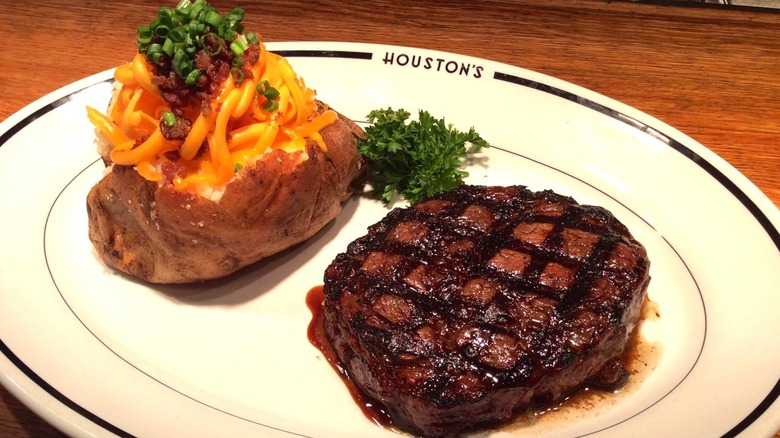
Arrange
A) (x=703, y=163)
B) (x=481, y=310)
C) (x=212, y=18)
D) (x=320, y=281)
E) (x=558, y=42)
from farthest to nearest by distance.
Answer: (x=558, y=42), (x=703, y=163), (x=320, y=281), (x=212, y=18), (x=481, y=310)

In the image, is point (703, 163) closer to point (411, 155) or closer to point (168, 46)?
point (411, 155)

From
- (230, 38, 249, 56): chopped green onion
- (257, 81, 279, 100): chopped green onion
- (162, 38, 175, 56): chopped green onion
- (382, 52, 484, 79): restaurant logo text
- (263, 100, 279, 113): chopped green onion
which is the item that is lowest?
(263, 100, 279, 113): chopped green onion

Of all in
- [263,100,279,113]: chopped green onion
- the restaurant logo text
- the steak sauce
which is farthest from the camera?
the restaurant logo text

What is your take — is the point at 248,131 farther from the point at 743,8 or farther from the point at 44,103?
the point at 743,8

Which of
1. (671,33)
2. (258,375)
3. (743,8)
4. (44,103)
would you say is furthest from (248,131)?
(743,8)

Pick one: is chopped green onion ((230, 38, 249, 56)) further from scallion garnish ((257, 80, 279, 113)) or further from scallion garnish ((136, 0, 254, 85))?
scallion garnish ((257, 80, 279, 113))

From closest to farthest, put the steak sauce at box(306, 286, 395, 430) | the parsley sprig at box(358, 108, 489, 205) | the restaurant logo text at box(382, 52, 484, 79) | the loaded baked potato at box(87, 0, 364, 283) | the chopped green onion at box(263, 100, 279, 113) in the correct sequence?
1. the steak sauce at box(306, 286, 395, 430)
2. the loaded baked potato at box(87, 0, 364, 283)
3. the chopped green onion at box(263, 100, 279, 113)
4. the parsley sprig at box(358, 108, 489, 205)
5. the restaurant logo text at box(382, 52, 484, 79)

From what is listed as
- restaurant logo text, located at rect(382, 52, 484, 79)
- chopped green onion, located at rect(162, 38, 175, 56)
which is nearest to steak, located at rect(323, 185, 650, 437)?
chopped green onion, located at rect(162, 38, 175, 56)

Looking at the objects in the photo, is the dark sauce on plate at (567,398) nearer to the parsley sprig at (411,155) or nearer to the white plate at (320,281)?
the white plate at (320,281)

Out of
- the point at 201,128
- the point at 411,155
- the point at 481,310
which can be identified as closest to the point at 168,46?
the point at 201,128
